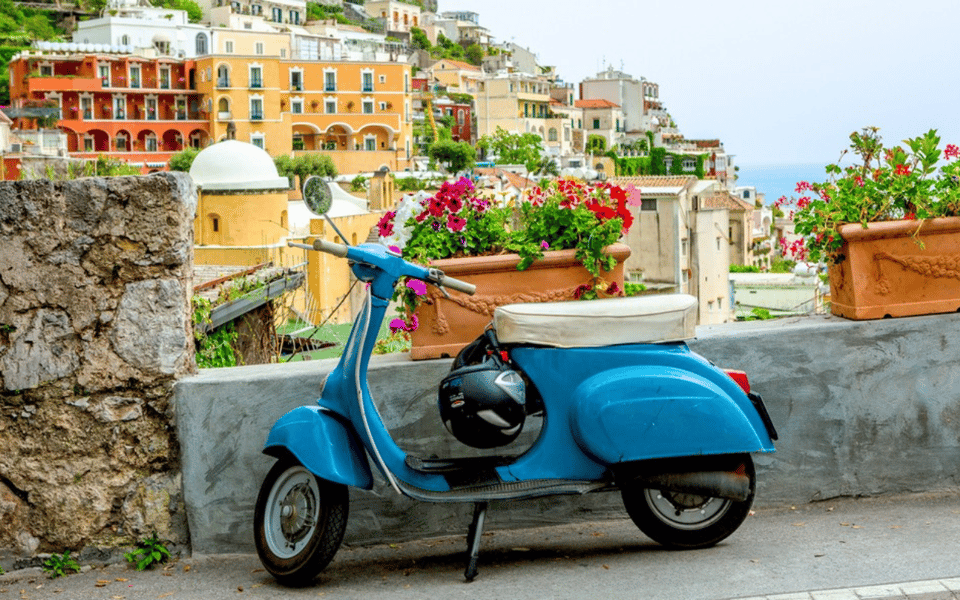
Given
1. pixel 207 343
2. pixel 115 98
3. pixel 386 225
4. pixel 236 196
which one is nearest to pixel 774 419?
pixel 386 225

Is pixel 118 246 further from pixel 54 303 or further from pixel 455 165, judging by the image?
pixel 455 165

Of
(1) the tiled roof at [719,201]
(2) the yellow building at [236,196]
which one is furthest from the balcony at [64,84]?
(2) the yellow building at [236,196]

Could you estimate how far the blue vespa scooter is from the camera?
378 centimetres

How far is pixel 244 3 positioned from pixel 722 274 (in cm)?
8352

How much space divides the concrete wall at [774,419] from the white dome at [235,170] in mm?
36097

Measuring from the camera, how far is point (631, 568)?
385cm

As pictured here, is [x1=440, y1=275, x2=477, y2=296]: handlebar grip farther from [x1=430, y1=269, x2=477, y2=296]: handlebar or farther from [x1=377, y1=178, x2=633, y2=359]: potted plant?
[x1=377, y1=178, x2=633, y2=359]: potted plant

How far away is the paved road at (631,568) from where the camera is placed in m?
3.61

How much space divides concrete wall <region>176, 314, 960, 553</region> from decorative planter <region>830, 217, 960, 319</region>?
51 mm

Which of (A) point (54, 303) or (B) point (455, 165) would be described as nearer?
(A) point (54, 303)

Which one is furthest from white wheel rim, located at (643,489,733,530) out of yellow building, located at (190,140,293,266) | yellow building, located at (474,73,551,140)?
yellow building, located at (474,73,551,140)

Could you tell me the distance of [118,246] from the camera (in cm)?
421

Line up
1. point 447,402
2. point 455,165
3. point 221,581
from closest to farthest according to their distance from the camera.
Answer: point 447,402
point 221,581
point 455,165

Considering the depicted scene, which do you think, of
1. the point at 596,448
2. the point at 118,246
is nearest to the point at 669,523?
the point at 596,448
